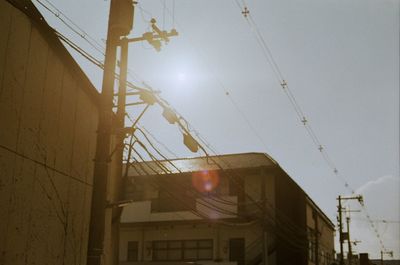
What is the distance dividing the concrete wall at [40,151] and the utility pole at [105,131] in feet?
4.94

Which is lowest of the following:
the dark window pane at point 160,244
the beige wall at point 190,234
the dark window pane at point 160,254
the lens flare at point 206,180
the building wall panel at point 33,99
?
the dark window pane at point 160,254

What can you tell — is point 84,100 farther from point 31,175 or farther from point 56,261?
point 56,261

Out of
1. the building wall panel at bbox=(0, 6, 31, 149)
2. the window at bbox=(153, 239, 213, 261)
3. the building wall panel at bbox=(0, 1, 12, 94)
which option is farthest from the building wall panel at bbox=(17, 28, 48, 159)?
the window at bbox=(153, 239, 213, 261)

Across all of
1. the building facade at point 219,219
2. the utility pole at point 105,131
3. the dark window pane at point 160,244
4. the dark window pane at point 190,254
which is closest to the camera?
the utility pole at point 105,131

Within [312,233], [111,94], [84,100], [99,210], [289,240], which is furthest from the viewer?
[312,233]

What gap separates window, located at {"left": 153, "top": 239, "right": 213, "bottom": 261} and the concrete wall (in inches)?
877

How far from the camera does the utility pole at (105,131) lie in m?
7.48

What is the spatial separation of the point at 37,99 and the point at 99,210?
8.97ft

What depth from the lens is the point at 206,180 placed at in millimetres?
33781

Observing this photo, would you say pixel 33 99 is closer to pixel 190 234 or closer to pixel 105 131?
pixel 105 131

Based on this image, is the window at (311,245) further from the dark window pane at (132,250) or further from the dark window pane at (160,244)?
the dark window pane at (132,250)

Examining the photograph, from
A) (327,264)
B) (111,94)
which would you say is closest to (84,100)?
(111,94)

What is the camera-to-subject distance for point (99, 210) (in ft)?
24.9

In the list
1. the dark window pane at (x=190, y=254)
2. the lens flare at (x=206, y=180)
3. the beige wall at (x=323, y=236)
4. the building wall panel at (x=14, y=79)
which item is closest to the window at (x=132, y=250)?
the dark window pane at (x=190, y=254)
